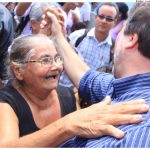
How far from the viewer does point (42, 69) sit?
2094 millimetres

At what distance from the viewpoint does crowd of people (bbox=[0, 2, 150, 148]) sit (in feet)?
4.06

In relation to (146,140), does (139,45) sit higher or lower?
higher

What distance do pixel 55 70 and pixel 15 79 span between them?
22 centimetres

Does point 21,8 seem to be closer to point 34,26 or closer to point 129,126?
point 34,26

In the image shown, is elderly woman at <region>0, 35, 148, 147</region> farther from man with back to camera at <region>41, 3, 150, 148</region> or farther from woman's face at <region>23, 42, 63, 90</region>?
man with back to camera at <region>41, 3, 150, 148</region>

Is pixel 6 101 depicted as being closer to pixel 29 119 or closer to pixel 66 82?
pixel 29 119

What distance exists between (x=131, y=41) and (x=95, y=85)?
1.56ft

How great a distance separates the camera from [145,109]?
120 cm

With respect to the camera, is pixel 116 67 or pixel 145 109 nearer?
pixel 145 109

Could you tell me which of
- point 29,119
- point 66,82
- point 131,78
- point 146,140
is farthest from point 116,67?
point 66,82

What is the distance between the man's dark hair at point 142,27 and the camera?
136cm

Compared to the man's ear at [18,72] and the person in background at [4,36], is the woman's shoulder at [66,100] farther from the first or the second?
the person in background at [4,36]

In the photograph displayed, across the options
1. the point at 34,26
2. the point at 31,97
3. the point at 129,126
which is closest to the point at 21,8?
the point at 34,26

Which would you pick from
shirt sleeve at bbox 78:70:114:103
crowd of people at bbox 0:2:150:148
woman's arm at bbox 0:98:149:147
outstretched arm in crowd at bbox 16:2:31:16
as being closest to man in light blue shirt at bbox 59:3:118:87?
outstretched arm in crowd at bbox 16:2:31:16
